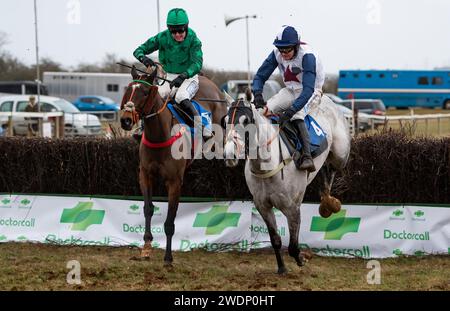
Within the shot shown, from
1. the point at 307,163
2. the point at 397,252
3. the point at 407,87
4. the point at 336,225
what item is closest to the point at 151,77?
the point at 307,163

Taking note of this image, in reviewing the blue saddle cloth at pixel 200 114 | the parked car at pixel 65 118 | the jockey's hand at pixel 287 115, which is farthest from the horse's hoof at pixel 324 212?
the parked car at pixel 65 118

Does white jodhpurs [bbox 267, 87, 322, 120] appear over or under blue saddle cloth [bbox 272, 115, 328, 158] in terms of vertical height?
over

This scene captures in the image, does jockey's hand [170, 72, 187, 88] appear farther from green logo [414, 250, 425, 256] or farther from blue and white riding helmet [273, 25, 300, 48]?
green logo [414, 250, 425, 256]

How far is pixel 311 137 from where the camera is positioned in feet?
27.7

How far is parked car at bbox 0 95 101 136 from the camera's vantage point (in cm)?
2308

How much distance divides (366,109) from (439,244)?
2665 centimetres

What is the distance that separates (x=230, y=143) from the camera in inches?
273

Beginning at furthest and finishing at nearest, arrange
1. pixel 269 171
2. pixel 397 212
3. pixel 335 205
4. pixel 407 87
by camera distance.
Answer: pixel 407 87 → pixel 397 212 → pixel 335 205 → pixel 269 171

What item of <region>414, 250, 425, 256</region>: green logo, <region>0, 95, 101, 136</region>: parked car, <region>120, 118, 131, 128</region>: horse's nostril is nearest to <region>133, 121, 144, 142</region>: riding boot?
<region>120, 118, 131, 128</region>: horse's nostril

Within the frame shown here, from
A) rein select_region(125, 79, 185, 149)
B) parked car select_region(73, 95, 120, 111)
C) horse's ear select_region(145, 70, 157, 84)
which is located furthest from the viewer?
parked car select_region(73, 95, 120, 111)

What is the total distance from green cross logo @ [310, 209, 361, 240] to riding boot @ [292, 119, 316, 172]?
1780 millimetres

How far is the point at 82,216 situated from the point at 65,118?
15.0 meters

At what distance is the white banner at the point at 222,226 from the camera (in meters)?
9.49

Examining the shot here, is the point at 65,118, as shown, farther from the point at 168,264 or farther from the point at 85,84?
the point at 85,84
